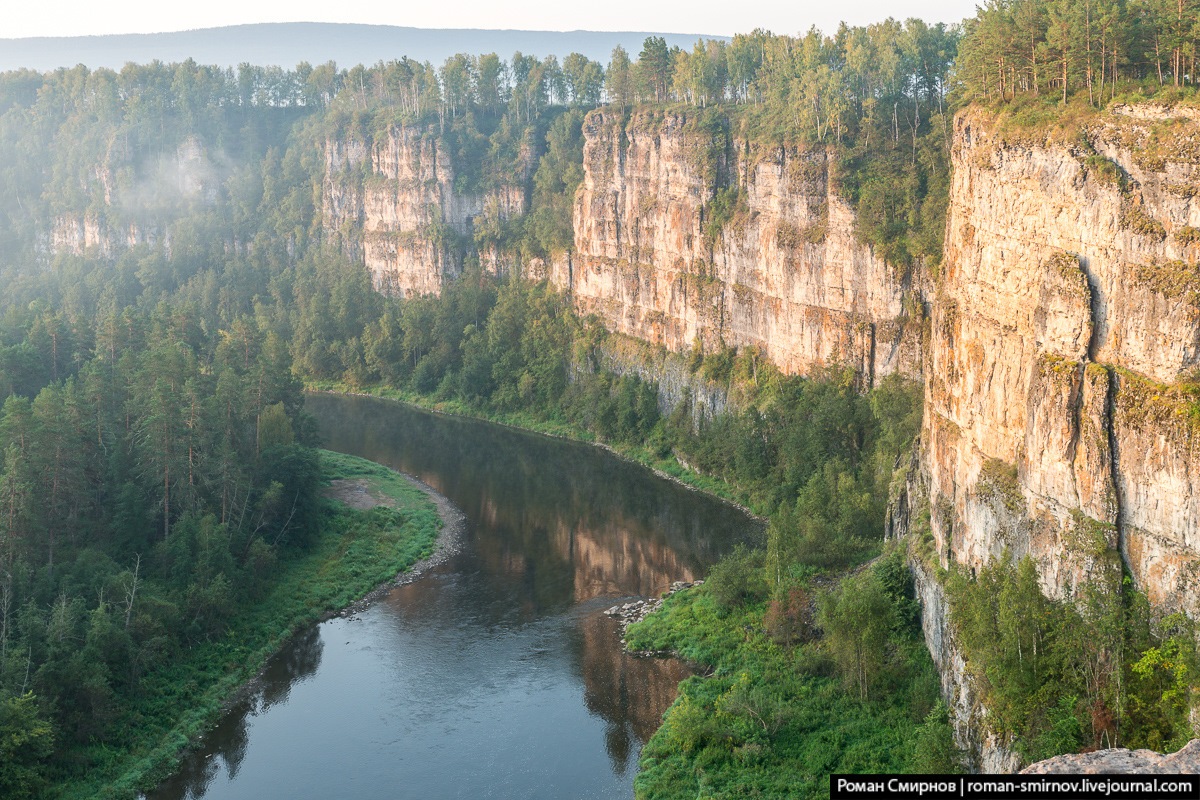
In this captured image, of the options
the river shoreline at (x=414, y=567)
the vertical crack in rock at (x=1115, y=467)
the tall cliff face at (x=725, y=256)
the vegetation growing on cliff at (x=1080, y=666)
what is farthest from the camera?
the tall cliff face at (x=725, y=256)

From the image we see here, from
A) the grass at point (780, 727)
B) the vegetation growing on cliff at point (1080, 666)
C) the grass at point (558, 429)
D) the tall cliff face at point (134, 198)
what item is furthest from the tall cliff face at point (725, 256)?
the tall cliff face at point (134, 198)

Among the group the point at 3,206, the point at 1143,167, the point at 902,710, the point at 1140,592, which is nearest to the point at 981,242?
the point at 1143,167

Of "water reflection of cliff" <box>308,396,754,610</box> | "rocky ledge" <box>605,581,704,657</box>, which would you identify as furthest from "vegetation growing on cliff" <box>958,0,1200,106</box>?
"water reflection of cliff" <box>308,396,754,610</box>

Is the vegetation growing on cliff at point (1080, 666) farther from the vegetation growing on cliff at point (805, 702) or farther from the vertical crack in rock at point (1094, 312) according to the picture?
the vertical crack in rock at point (1094, 312)

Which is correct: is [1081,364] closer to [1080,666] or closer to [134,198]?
[1080,666]

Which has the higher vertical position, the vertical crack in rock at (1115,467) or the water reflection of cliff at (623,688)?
the vertical crack in rock at (1115,467)

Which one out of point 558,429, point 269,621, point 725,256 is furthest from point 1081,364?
point 558,429

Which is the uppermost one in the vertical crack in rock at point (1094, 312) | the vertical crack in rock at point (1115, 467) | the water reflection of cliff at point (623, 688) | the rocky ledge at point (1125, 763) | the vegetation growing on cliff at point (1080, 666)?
the vertical crack in rock at point (1094, 312)
